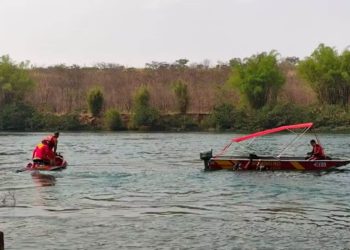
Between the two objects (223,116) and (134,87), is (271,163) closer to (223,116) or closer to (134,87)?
(223,116)

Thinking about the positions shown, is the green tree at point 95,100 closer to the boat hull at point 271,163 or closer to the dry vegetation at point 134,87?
the dry vegetation at point 134,87

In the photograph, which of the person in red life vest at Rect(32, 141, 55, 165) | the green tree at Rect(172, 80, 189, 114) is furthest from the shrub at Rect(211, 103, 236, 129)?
the person in red life vest at Rect(32, 141, 55, 165)

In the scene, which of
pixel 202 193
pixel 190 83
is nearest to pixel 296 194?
pixel 202 193

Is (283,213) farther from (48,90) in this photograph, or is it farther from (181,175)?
(48,90)

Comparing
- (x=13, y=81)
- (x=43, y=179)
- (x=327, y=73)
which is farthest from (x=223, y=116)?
(x=43, y=179)

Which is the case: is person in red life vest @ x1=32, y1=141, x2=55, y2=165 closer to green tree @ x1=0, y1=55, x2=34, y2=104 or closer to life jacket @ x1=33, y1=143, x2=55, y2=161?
life jacket @ x1=33, y1=143, x2=55, y2=161

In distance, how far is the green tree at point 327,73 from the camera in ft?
292

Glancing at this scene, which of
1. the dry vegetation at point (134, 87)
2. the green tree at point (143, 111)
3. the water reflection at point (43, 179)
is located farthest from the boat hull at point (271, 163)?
the dry vegetation at point (134, 87)

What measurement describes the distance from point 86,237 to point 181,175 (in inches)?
652

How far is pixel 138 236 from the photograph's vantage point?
19156 mm

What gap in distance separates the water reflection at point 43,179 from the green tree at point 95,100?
196ft

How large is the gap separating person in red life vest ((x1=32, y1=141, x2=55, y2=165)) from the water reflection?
2.61 feet

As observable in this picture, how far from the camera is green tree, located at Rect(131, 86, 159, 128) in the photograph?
9006 centimetres

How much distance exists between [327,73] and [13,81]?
45.9 metres
